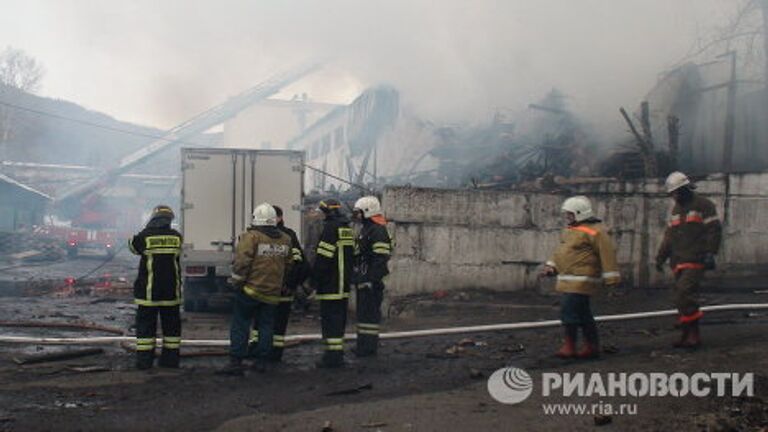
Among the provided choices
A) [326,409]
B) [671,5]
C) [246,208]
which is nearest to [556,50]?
[671,5]

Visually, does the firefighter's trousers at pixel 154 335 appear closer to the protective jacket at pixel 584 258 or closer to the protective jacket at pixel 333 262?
the protective jacket at pixel 333 262

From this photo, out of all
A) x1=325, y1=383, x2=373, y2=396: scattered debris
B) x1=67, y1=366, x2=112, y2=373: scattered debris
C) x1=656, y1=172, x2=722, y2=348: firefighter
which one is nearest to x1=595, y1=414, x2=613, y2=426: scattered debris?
x1=325, y1=383, x2=373, y2=396: scattered debris

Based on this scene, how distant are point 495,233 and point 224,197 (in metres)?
4.45

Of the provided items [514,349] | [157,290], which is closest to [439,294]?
[514,349]

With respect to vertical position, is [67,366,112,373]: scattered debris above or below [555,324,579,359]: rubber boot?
below

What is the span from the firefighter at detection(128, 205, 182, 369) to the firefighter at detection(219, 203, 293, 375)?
600mm

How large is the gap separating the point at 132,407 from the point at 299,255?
2.46 m

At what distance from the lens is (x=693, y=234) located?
6398mm

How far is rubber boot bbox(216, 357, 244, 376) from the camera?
638 centimetres

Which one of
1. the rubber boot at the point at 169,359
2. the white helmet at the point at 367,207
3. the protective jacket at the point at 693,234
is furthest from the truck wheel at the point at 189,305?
the protective jacket at the point at 693,234

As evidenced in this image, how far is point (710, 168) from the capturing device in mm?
12414

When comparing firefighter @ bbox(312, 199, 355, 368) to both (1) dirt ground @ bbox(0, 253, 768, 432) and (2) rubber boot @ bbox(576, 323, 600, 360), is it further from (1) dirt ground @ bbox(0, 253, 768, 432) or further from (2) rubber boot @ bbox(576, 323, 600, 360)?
(2) rubber boot @ bbox(576, 323, 600, 360)

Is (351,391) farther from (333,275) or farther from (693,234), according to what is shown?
(693,234)

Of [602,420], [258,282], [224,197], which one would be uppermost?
[224,197]
